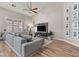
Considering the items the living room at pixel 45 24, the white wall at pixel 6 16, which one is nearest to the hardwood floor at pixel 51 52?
the living room at pixel 45 24

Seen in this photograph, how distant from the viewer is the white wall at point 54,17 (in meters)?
7.35

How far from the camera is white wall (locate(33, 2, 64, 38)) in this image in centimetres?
735

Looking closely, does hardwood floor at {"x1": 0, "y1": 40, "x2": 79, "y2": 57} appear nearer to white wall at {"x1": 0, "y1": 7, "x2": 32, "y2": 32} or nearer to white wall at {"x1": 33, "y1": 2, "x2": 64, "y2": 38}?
white wall at {"x1": 33, "y1": 2, "x2": 64, "y2": 38}

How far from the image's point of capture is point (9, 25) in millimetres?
9703

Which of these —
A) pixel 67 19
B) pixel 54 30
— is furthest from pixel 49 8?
pixel 67 19

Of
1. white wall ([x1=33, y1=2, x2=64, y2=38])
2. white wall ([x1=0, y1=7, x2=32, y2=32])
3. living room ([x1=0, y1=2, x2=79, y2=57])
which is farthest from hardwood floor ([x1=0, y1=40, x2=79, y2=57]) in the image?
white wall ([x1=0, y1=7, x2=32, y2=32])

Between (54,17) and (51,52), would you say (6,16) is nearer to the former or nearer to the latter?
(54,17)

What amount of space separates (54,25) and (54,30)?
0.46 m

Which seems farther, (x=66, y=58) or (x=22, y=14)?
(x=22, y=14)

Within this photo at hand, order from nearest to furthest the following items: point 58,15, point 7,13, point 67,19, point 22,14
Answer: point 67,19 → point 58,15 → point 7,13 → point 22,14

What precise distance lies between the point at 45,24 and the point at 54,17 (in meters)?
1.35

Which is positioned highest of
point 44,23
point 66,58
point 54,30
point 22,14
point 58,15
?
point 22,14

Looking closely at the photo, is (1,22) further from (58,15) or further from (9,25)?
(58,15)

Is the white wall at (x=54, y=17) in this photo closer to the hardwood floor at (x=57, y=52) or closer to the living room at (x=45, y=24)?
the living room at (x=45, y=24)
